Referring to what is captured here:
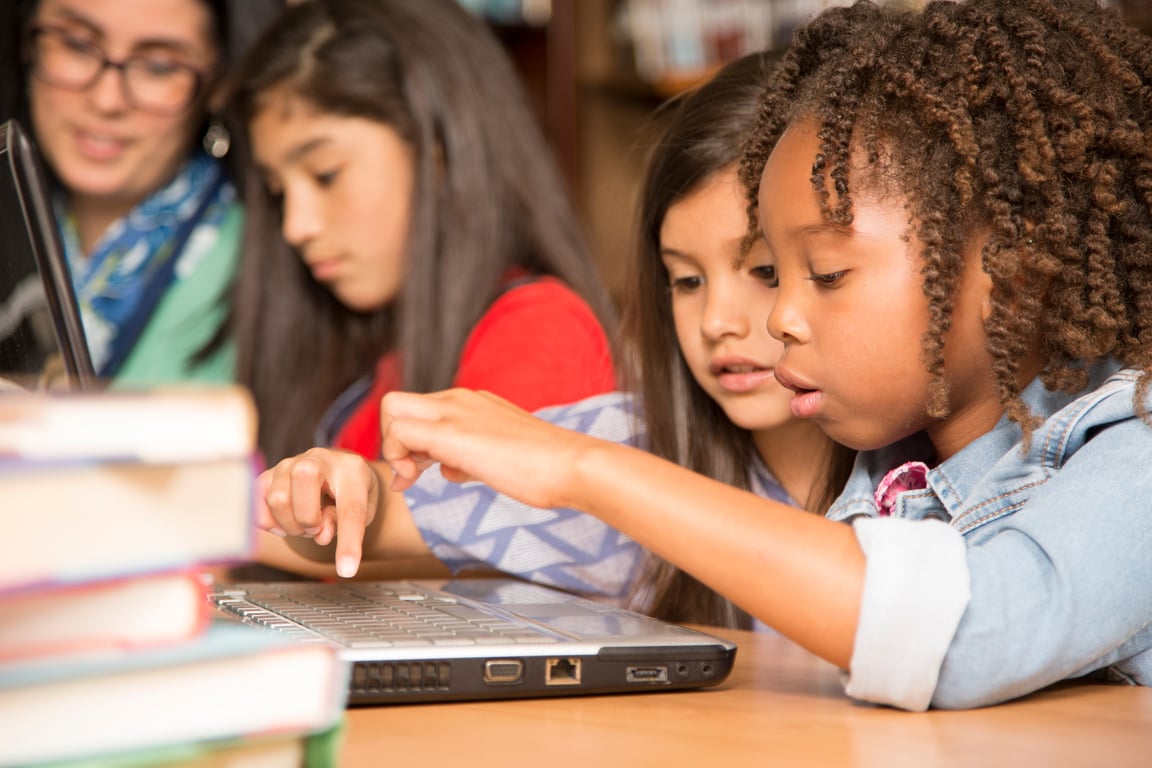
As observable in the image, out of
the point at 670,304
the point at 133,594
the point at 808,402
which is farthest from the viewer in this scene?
the point at 670,304

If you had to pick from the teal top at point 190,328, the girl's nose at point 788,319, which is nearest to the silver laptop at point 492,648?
the girl's nose at point 788,319

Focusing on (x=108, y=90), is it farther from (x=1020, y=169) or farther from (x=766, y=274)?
(x=1020, y=169)

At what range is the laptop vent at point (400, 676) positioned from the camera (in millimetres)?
658

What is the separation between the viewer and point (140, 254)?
2.07 m

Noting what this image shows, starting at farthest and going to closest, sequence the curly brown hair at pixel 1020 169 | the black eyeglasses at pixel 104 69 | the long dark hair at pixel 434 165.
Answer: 1. the black eyeglasses at pixel 104 69
2. the long dark hair at pixel 434 165
3. the curly brown hair at pixel 1020 169

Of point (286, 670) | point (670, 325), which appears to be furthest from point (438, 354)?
point (286, 670)

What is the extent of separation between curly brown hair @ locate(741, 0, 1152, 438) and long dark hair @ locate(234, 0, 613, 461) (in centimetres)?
81

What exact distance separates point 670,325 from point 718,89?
0.77ft

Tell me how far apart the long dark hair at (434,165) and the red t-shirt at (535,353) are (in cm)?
5

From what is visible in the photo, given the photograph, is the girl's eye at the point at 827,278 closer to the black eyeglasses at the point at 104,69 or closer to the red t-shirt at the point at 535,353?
the red t-shirt at the point at 535,353

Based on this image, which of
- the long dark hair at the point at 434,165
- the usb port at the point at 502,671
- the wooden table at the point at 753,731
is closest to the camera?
the wooden table at the point at 753,731

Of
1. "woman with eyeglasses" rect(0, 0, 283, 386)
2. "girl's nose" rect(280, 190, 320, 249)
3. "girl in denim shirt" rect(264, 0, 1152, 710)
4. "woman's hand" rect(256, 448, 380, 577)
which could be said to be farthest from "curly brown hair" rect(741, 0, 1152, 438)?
"woman with eyeglasses" rect(0, 0, 283, 386)

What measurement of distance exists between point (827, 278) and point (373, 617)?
374 millimetres

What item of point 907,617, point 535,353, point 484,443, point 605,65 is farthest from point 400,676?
point 605,65
